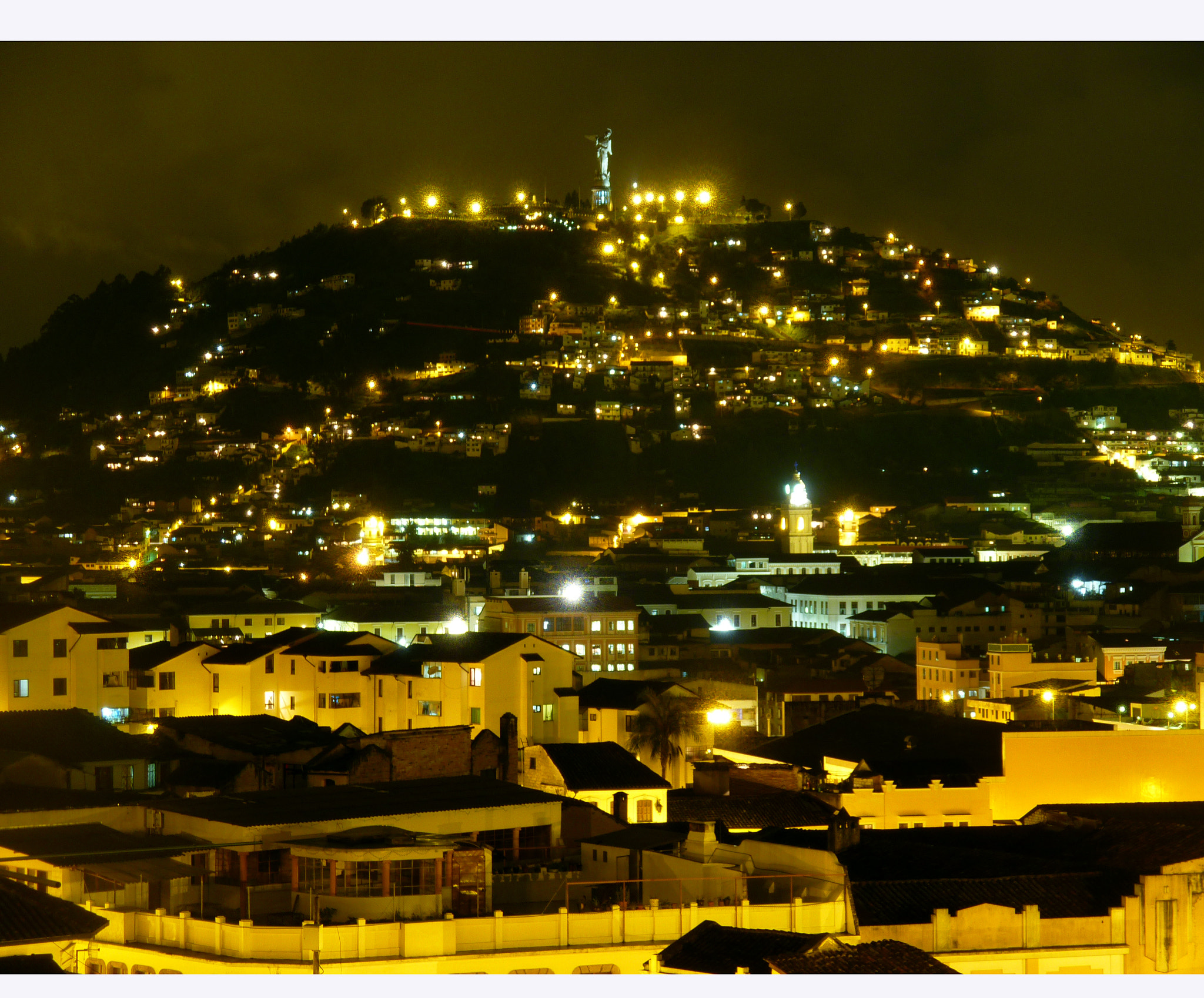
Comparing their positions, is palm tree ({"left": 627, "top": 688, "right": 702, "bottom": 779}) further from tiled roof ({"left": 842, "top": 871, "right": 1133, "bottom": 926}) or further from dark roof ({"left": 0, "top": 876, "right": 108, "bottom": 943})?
dark roof ({"left": 0, "top": 876, "right": 108, "bottom": 943})

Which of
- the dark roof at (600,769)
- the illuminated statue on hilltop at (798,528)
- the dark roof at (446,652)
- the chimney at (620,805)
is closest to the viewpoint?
the chimney at (620,805)

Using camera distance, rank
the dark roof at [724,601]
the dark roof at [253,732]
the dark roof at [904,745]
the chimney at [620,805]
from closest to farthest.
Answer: the chimney at [620,805]
the dark roof at [904,745]
the dark roof at [253,732]
the dark roof at [724,601]

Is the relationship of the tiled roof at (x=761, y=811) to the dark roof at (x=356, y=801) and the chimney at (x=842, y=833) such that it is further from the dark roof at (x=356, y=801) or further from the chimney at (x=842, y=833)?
the dark roof at (x=356, y=801)

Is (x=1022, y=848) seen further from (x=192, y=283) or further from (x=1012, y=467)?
(x=192, y=283)

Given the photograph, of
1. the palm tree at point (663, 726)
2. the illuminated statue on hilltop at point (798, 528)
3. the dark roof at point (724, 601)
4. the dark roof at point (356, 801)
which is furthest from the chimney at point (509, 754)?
the illuminated statue on hilltop at point (798, 528)

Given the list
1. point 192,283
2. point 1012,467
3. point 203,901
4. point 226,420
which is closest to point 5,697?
point 203,901

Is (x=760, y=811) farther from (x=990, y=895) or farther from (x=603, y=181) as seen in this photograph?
(x=603, y=181)
